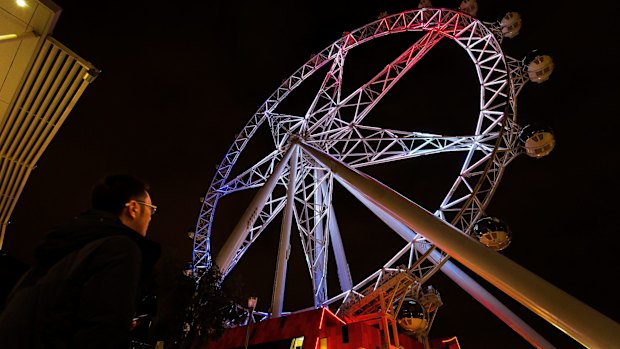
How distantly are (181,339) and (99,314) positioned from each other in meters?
13.4

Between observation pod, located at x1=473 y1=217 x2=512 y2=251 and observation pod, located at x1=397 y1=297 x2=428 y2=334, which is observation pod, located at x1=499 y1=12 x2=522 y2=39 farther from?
observation pod, located at x1=397 y1=297 x2=428 y2=334

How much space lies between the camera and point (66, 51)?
7531 mm

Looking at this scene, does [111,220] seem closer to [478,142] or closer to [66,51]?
[66,51]

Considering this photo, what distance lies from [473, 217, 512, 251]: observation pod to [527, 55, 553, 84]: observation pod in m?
5.27

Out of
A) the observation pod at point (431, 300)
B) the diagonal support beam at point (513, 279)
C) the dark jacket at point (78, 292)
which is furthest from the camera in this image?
the observation pod at point (431, 300)

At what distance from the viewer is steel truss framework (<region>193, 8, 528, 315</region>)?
39.8 feet

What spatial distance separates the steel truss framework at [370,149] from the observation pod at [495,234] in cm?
89

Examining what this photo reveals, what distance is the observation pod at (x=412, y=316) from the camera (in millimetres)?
12164

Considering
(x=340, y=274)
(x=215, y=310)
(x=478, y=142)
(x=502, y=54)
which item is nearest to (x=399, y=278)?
(x=340, y=274)

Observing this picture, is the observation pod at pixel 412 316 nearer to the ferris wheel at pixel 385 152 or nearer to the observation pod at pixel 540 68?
the ferris wheel at pixel 385 152

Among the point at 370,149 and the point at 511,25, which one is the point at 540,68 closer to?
the point at 511,25

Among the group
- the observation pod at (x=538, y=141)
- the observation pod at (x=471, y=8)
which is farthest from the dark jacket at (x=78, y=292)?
the observation pod at (x=471, y=8)

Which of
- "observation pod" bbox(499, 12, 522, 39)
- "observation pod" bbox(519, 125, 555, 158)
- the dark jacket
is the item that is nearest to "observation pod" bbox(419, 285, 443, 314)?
"observation pod" bbox(519, 125, 555, 158)

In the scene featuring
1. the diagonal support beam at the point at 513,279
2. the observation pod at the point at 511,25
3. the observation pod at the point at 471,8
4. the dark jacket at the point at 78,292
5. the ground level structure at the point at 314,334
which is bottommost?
the ground level structure at the point at 314,334
